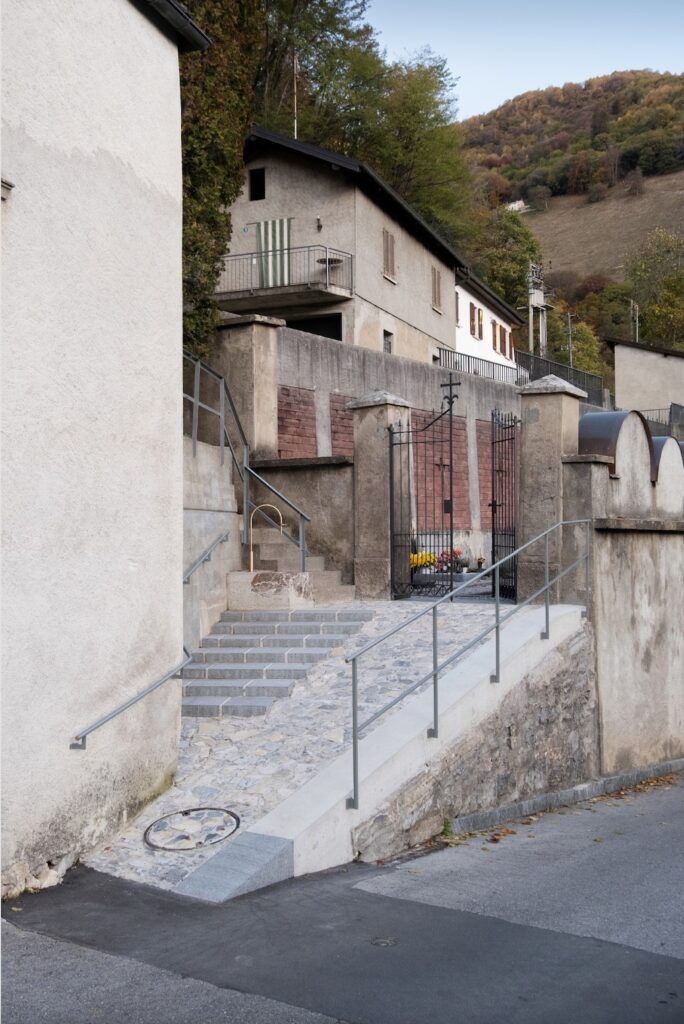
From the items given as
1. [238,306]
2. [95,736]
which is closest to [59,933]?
[95,736]

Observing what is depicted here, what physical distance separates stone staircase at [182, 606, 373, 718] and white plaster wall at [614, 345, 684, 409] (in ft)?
96.7

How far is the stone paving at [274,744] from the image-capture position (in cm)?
639

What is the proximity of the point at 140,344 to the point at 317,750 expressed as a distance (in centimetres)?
305

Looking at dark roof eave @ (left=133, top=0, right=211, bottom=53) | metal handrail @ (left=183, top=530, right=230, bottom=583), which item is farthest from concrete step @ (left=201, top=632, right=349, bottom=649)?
dark roof eave @ (left=133, top=0, right=211, bottom=53)

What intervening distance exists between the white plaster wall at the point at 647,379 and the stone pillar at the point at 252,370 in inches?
1051

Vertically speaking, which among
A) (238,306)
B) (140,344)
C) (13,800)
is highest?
(238,306)

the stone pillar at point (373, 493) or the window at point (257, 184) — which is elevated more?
the window at point (257, 184)

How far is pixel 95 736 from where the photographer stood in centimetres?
652

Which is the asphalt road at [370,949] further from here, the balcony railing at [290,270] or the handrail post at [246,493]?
the balcony railing at [290,270]

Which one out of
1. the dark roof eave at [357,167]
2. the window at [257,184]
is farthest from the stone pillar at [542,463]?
the window at [257,184]

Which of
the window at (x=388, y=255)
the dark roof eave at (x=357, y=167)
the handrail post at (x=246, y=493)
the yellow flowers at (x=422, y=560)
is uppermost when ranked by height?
the dark roof eave at (x=357, y=167)

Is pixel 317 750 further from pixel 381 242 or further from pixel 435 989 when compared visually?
pixel 381 242

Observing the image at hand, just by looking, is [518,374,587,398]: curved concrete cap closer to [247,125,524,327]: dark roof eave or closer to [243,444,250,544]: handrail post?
[243,444,250,544]: handrail post

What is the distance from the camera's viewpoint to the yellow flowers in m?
13.5
